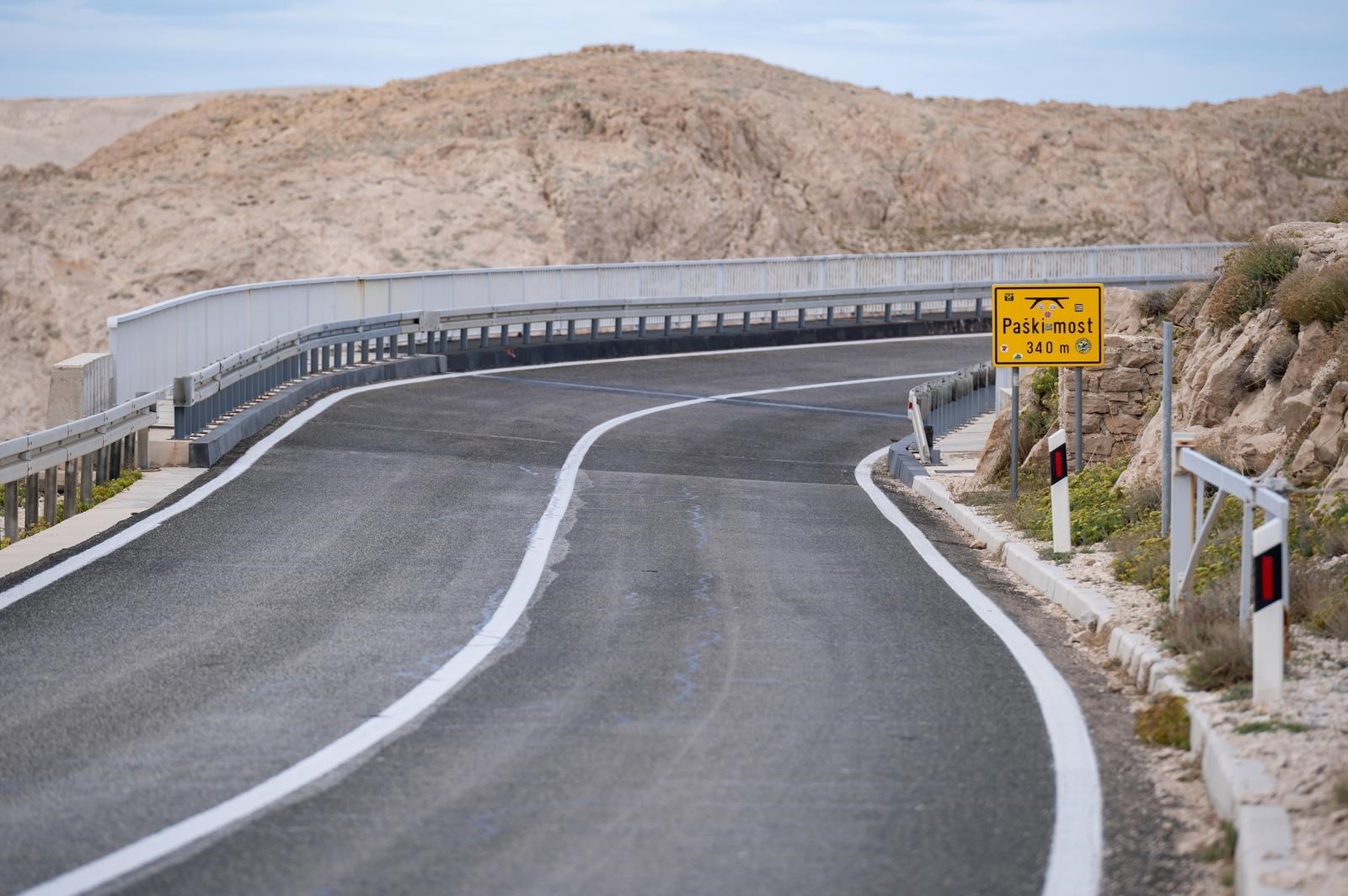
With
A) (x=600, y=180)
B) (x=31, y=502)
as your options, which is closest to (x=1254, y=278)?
(x=31, y=502)

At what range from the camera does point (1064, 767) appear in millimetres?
7418

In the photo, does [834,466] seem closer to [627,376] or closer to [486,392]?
[486,392]

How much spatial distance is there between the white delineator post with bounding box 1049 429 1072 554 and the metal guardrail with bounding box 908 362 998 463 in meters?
6.44

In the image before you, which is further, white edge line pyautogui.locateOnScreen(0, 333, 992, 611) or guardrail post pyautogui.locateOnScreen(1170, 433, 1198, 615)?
white edge line pyautogui.locateOnScreen(0, 333, 992, 611)

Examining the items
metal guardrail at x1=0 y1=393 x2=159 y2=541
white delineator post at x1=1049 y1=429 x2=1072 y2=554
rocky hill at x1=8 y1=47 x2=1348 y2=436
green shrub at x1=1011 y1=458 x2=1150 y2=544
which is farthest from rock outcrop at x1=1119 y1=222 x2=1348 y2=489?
rocky hill at x1=8 y1=47 x2=1348 y2=436

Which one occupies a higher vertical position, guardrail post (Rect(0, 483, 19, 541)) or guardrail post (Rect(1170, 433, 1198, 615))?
guardrail post (Rect(1170, 433, 1198, 615))

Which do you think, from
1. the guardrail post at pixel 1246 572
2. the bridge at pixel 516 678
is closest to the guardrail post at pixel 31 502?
the bridge at pixel 516 678

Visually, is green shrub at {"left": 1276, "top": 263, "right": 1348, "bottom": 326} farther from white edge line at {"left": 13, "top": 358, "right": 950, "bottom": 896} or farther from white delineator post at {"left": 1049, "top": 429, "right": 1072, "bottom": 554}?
white edge line at {"left": 13, "top": 358, "right": 950, "bottom": 896}

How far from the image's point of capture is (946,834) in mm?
6449

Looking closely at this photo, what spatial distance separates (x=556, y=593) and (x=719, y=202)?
197 ft

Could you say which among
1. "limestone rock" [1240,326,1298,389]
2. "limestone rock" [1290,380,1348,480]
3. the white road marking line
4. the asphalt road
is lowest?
the white road marking line

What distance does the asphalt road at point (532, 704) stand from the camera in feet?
20.2

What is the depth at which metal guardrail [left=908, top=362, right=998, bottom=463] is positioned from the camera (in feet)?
65.0

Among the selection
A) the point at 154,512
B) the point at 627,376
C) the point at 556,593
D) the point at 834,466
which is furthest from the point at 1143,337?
the point at 627,376
